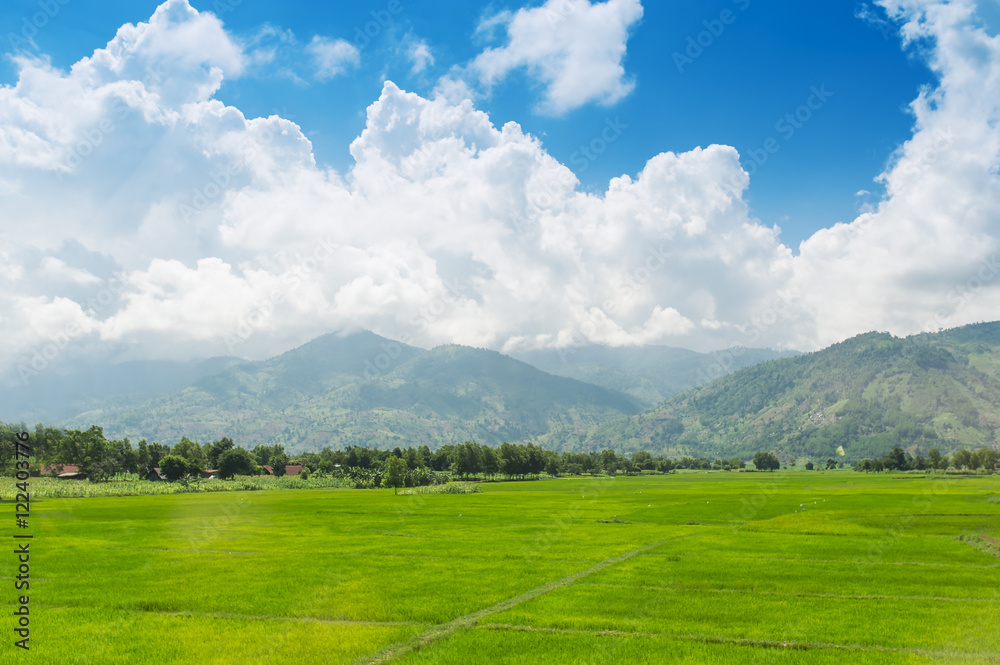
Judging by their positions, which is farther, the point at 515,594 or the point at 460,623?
the point at 515,594

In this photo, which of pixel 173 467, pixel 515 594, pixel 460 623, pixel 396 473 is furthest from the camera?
pixel 173 467

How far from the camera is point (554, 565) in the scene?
133ft

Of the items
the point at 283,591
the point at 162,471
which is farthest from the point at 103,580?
the point at 162,471

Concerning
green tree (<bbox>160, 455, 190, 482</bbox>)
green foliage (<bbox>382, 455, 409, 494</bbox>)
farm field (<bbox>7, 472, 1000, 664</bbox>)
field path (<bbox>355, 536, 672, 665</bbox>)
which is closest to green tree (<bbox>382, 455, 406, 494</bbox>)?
green foliage (<bbox>382, 455, 409, 494</bbox>)

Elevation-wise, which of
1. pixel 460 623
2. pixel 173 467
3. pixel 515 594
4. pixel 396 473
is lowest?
pixel 396 473

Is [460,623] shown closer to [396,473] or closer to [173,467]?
[396,473]

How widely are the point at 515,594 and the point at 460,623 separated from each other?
617cm

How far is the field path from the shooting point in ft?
72.7

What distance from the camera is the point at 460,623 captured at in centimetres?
2666

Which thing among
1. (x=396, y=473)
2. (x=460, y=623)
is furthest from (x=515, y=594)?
(x=396, y=473)

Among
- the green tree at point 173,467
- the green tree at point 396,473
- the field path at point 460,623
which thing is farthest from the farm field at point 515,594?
the green tree at point 173,467

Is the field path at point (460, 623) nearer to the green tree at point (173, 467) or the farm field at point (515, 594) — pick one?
the farm field at point (515, 594)

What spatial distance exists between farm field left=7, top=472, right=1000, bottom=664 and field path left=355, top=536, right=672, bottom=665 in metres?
0.12

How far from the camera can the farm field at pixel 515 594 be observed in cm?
2306
